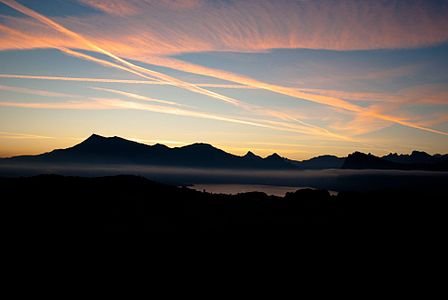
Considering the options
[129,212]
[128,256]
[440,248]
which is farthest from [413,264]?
[129,212]

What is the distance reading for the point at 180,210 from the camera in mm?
75250

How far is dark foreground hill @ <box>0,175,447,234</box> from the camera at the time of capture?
57.2 m

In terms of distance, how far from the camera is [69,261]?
135ft

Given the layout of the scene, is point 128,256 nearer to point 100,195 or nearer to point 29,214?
point 29,214

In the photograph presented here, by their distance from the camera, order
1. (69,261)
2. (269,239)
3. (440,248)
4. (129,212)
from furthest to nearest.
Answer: (129,212), (269,239), (440,248), (69,261)

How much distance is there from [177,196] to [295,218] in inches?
1350

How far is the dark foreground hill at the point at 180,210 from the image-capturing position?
5716 cm

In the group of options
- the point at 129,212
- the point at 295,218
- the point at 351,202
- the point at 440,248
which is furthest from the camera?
the point at 351,202

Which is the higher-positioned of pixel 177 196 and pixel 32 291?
pixel 177 196

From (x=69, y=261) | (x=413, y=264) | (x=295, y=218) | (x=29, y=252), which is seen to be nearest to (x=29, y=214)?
(x=29, y=252)

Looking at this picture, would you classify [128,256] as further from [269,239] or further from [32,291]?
[269,239]

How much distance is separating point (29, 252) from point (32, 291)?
432 inches

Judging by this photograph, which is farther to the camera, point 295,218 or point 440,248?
point 295,218

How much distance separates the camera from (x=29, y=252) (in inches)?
1671
